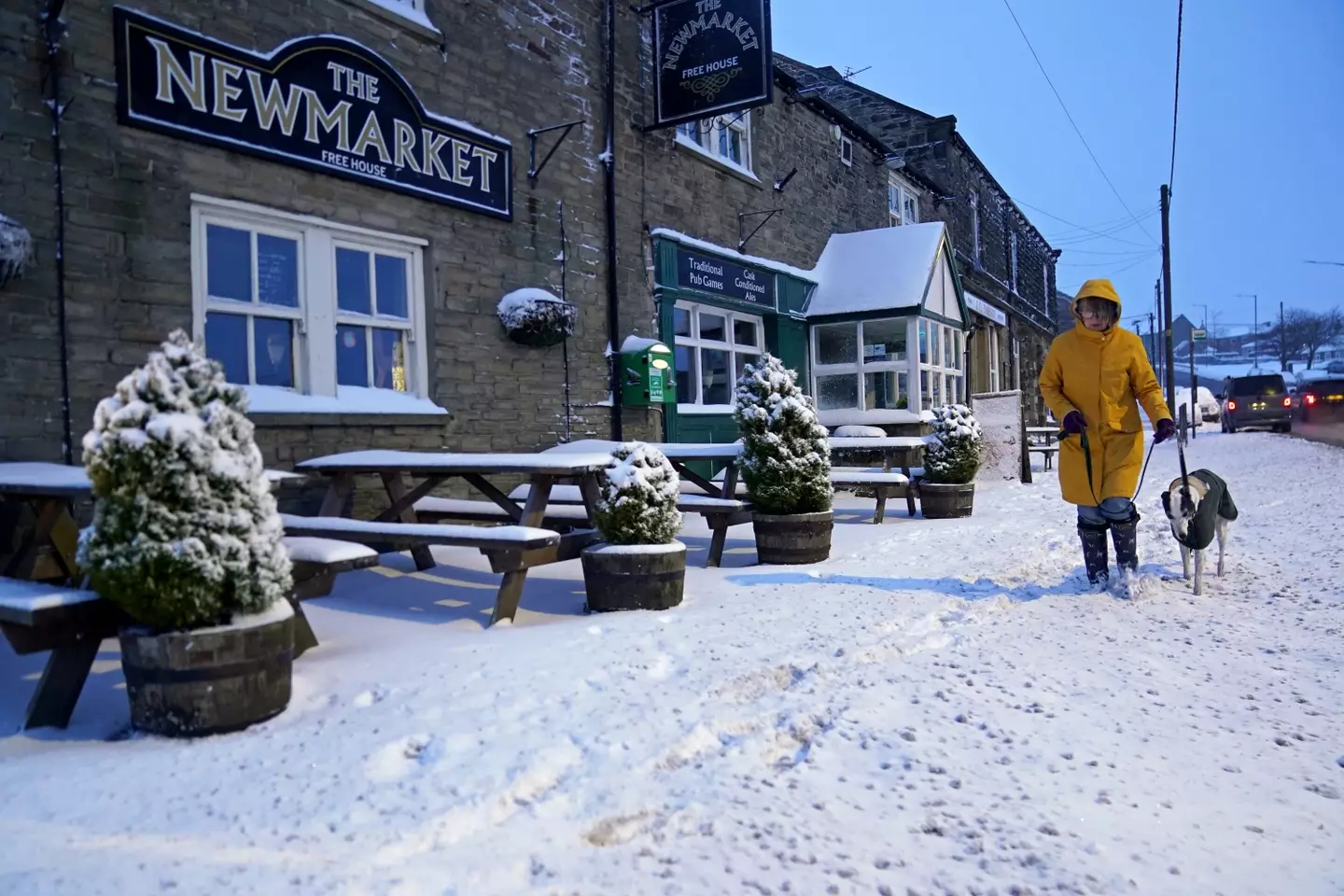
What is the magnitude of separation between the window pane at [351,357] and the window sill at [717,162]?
209 inches

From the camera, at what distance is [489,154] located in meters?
8.09

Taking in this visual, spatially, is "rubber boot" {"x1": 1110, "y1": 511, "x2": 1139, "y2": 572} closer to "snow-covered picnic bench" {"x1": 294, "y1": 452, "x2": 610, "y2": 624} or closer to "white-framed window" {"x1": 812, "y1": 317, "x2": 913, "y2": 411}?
"snow-covered picnic bench" {"x1": 294, "y1": 452, "x2": 610, "y2": 624}

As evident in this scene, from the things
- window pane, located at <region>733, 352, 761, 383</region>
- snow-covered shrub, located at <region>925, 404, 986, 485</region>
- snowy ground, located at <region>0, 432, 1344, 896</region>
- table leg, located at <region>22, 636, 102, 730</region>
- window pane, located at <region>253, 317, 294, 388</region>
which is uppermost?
window pane, located at <region>733, 352, 761, 383</region>

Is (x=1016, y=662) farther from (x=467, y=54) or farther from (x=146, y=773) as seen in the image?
(x=467, y=54)

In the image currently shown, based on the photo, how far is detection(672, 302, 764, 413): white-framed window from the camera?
1145 cm

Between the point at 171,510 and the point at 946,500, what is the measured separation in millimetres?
7885

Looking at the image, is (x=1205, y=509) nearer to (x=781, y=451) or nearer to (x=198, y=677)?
(x=781, y=451)

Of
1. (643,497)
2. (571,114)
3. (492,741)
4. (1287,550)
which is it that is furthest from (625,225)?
(492,741)

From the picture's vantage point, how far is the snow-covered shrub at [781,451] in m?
6.31

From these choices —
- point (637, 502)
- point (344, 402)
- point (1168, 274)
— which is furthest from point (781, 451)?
point (1168, 274)

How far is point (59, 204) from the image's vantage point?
17.0 ft

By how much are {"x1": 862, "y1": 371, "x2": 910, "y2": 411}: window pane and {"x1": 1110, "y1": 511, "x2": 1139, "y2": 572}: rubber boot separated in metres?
8.57

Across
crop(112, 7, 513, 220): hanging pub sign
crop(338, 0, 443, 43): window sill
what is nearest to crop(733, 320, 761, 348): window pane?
crop(112, 7, 513, 220): hanging pub sign

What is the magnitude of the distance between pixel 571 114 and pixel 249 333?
4.38 meters
